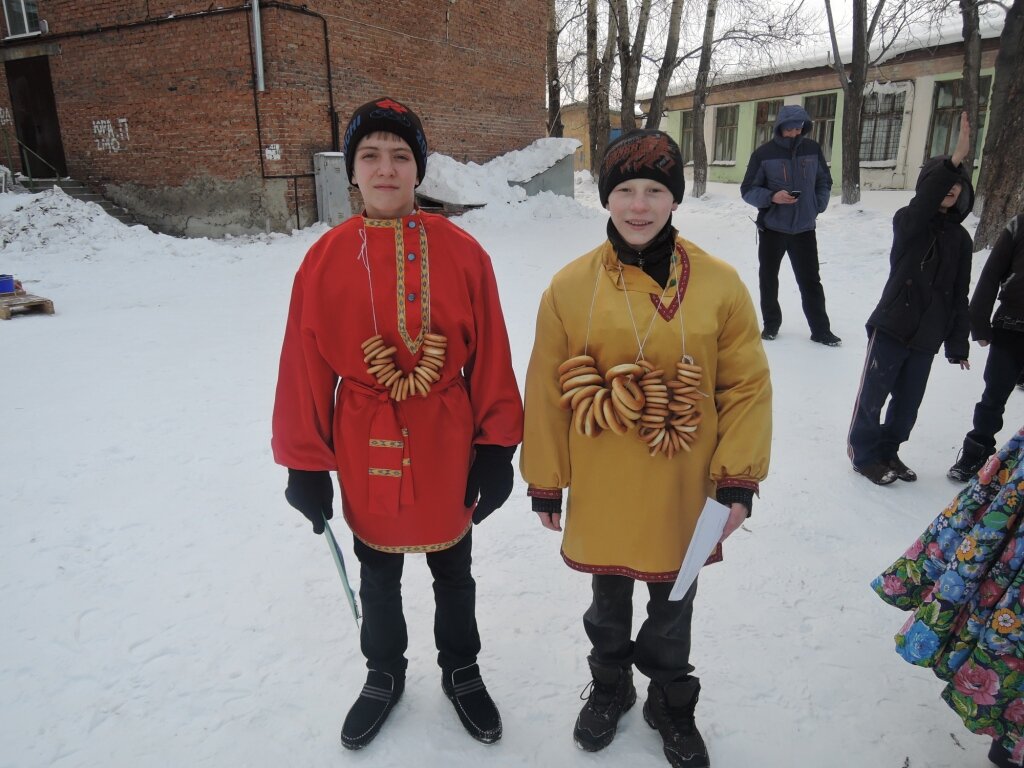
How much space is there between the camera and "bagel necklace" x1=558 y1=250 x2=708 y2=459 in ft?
5.76

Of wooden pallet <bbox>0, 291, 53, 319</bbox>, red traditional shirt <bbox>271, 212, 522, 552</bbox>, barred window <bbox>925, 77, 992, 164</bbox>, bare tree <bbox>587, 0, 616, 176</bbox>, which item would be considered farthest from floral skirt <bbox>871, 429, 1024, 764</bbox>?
barred window <bbox>925, 77, 992, 164</bbox>

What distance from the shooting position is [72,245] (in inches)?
369

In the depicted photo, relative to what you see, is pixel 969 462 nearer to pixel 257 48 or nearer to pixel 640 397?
pixel 640 397

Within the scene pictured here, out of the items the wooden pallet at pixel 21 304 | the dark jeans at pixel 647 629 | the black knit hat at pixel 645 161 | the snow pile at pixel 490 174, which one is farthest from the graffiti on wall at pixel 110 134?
the dark jeans at pixel 647 629

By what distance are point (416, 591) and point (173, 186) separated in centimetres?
1119

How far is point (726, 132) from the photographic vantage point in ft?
81.0

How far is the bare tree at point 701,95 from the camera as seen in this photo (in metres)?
16.5

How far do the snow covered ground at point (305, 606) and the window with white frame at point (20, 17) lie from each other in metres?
11.2

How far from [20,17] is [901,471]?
16.3m

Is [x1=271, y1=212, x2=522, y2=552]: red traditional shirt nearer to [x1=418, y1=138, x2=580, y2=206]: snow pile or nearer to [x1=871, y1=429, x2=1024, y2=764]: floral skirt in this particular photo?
[x1=871, y1=429, x2=1024, y2=764]: floral skirt

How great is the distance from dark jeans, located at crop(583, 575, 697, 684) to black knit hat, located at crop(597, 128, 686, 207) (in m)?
1.13

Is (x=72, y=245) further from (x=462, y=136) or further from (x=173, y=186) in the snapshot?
(x=462, y=136)

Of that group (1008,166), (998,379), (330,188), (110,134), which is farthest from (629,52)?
(998,379)

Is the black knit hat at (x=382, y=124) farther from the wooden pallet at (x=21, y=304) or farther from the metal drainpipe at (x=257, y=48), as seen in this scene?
the metal drainpipe at (x=257, y=48)
